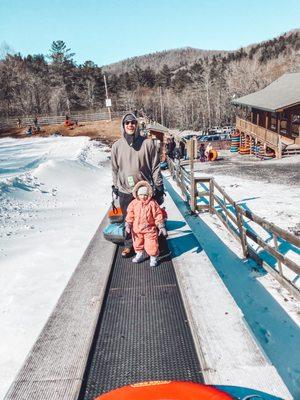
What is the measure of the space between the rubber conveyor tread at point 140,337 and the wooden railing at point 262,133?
21.1 m

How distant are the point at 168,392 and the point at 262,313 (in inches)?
126

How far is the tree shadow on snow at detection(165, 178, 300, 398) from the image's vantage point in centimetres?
441

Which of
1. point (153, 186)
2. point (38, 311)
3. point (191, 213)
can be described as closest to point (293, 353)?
point (153, 186)

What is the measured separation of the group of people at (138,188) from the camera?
5.61m

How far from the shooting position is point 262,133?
2641 cm

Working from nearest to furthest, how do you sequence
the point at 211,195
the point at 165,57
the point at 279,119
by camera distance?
the point at 211,195, the point at 279,119, the point at 165,57

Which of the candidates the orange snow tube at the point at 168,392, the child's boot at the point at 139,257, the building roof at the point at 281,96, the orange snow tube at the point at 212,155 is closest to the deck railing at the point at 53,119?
the building roof at the point at 281,96

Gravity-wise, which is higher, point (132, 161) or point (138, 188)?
point (132, 161)

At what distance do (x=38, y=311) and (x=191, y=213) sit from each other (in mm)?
7008

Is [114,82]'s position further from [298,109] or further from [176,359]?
[176,359]

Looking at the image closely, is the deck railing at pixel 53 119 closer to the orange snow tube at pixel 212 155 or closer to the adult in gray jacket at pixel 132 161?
the orange snow tube at pixel 212 155

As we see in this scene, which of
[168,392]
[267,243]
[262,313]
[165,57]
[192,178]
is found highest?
[165,57]

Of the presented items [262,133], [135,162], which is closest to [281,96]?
[262,133]

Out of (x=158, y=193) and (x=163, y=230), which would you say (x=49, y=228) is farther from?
(x=163, y=230)
